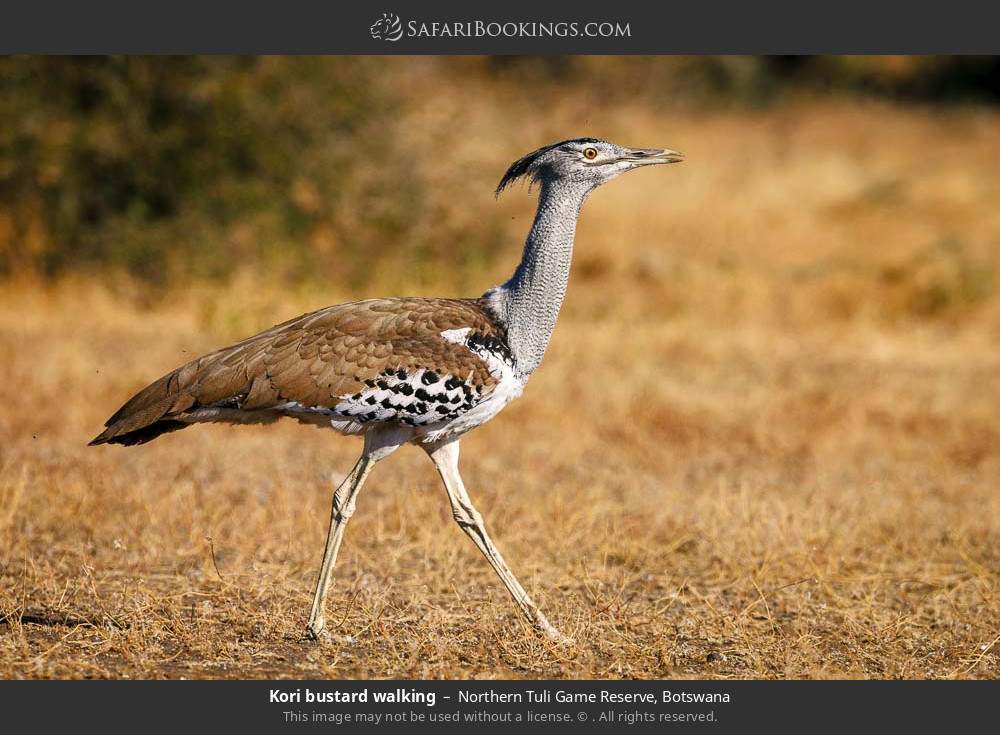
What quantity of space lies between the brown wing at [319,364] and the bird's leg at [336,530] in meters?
0.27

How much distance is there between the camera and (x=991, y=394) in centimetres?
850

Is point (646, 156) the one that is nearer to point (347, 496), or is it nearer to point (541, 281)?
point (541, 281)

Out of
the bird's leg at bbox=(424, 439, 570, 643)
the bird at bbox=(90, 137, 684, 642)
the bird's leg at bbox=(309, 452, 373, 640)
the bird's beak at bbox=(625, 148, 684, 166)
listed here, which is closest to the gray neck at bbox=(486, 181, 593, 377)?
the bird at bbox=(90, 137, 684, 642)

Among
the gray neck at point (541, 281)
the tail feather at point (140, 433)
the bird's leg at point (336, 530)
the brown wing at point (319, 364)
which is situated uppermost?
the gray neck at point (541, 281)

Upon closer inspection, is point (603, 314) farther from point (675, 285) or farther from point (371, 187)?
point (371, 187)

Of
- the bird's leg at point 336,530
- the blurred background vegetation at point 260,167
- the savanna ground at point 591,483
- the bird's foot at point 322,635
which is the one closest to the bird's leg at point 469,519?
the savanna ground at point 591,483

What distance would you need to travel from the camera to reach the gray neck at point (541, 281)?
14.3 feet

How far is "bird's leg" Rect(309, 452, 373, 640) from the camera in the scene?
168 inches

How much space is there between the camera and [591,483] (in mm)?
6508

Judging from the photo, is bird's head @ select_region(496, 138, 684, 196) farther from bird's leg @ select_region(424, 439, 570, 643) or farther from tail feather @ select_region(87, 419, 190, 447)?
tail feather @ select_region(87, 419, 190, 447)

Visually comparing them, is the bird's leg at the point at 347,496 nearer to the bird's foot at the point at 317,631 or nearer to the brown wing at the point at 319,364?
the bird's foot at the point at 317,631
